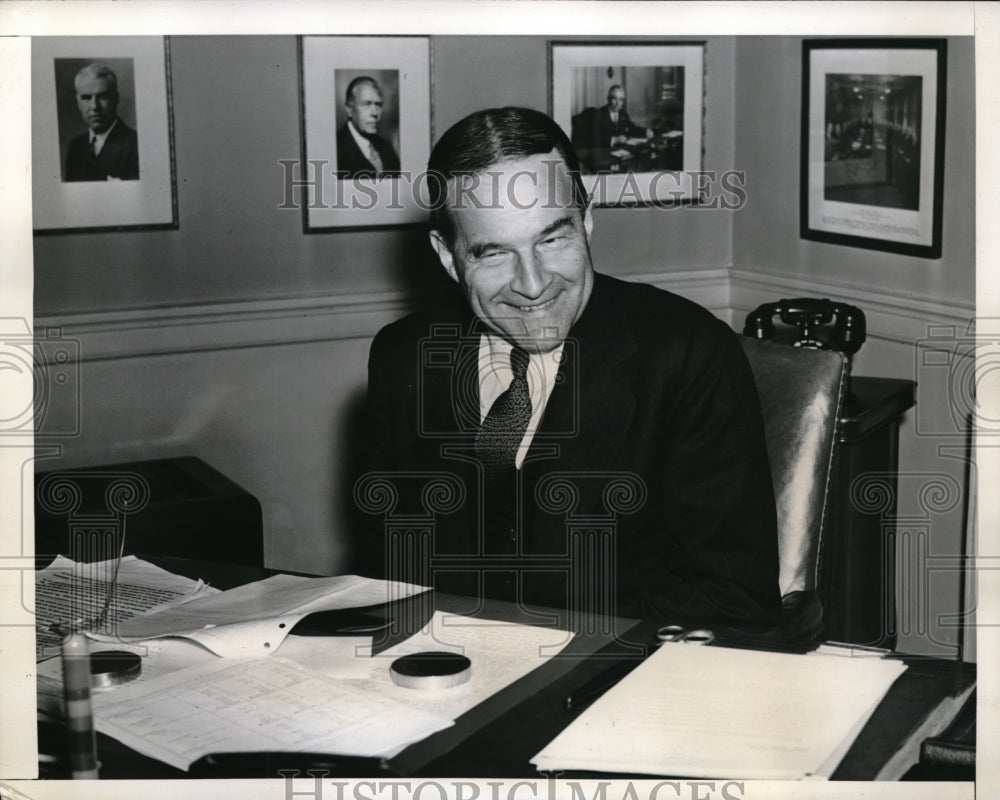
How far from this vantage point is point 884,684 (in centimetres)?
132

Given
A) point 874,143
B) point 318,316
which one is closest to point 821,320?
point 874,143

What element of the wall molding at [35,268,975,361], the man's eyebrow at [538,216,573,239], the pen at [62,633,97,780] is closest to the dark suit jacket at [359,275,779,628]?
the man's eyebrow at [538,216,573,239]

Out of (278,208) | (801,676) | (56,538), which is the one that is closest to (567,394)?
(801,676)

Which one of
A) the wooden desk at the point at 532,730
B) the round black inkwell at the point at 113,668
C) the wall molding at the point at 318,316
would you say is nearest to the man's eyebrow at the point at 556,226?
the wooden desk at the point at 532,730

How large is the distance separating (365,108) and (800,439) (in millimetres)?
1485

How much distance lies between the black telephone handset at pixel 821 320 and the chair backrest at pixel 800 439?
0.39 metres

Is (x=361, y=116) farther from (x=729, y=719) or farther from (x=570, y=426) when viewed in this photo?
(x=729, y=719)

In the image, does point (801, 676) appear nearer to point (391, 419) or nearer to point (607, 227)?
point (391, 419)

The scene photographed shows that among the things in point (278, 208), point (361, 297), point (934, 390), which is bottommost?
point (934, 390)

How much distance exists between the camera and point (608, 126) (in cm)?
297

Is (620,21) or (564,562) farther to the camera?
(564,562)

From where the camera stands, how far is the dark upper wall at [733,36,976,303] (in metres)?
2.43

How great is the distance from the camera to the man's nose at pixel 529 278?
193 centimetres

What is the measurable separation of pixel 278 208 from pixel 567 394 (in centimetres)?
124
